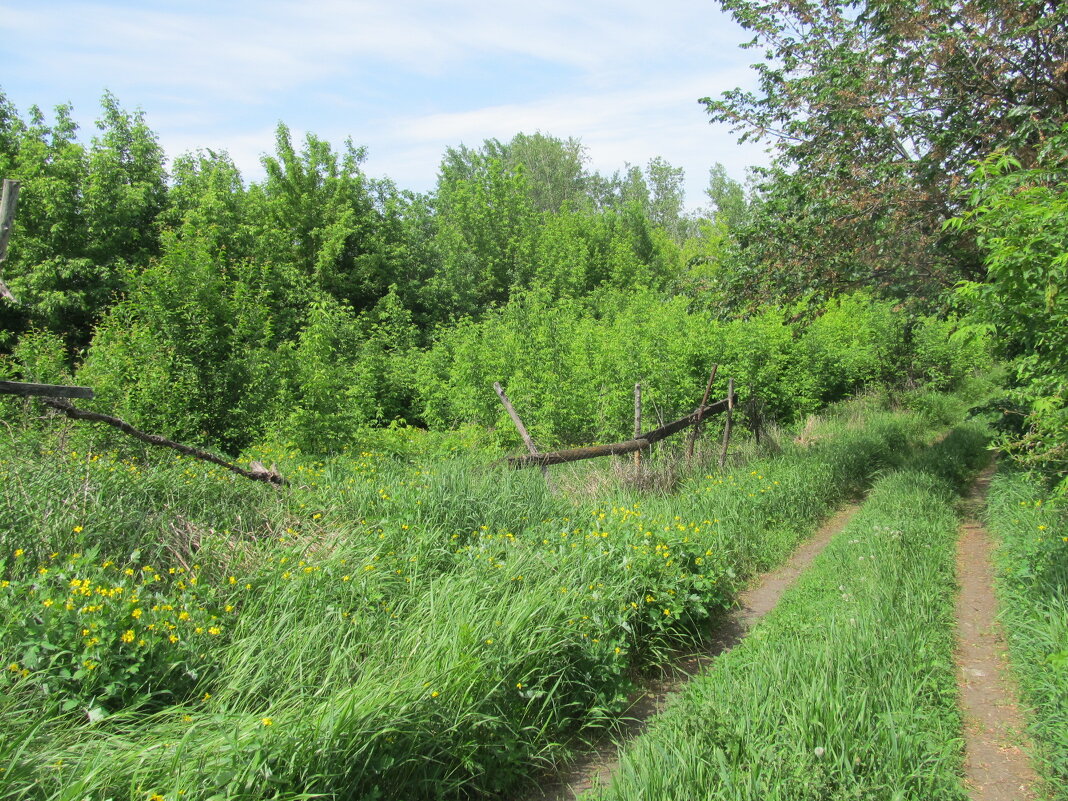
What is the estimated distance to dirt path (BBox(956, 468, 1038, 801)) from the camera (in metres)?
3.94

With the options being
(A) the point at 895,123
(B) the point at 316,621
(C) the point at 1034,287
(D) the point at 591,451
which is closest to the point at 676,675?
(B) the point at 316,621

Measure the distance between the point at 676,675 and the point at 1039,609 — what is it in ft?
9.06

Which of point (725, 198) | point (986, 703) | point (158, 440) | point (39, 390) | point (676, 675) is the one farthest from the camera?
point (725, 198)

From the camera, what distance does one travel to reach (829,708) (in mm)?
3963

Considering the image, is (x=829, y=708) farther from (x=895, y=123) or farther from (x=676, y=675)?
(x=895, y=123)

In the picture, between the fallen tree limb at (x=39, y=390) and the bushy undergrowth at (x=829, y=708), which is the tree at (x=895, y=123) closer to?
the bushy undergrowth at (x=829, y=708)

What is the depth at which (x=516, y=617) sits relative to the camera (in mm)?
4625

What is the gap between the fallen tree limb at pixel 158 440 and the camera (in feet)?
16.1

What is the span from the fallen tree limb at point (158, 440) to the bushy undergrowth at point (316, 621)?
0.74 feet

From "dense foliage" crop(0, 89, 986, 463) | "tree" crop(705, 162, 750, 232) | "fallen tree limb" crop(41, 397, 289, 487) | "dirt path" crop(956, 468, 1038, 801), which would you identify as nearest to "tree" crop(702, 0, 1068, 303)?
"dense foliage" crop(0, 89, 986, 463)

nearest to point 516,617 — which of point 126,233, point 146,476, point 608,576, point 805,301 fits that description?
point 608,576

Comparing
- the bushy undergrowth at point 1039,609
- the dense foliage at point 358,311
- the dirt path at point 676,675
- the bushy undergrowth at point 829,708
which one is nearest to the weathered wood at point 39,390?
the dirt path at point 676,675

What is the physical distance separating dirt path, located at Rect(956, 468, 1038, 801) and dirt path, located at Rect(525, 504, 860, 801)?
5.05ft

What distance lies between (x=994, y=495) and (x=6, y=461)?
1093 cm
